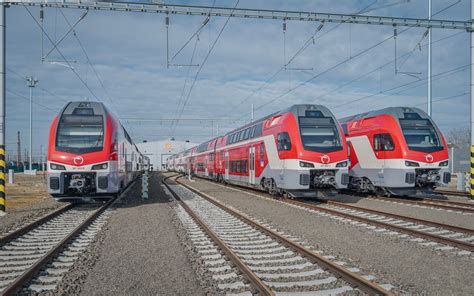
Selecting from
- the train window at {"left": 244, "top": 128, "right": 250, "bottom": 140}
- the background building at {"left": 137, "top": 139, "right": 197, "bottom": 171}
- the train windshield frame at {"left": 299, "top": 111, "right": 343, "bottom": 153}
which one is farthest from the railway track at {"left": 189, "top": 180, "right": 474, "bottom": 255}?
the background building at {"left": 137, "top": 139, "right": 197, "bottom": 171}

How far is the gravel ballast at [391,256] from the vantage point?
5844 millimetres

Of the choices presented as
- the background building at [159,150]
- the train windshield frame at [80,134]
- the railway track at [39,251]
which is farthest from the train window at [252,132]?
the background building at [159,150]

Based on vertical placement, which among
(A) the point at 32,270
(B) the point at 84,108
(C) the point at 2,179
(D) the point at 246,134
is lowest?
(A) the point at 32,270

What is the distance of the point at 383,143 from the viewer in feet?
56.1

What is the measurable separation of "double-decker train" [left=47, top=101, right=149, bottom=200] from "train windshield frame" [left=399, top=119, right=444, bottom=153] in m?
11.0

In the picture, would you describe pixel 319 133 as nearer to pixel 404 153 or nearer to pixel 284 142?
pixel 284 142

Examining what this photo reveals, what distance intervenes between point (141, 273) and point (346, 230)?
5.37 m

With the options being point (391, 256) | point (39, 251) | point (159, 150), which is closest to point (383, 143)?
point (391, 256)

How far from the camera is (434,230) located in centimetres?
984

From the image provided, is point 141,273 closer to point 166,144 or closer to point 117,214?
point 117,214

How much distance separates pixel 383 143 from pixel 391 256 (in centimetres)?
1039

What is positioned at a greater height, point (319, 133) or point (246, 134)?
point (246, 134)

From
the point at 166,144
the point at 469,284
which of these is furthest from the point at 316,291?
the point at 166,144

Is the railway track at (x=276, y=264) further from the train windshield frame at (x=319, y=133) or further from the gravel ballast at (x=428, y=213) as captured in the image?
the train windshield frame at (x=319, y=133)
